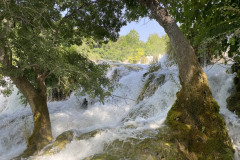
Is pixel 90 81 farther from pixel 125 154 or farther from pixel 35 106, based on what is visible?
pixel 125 154

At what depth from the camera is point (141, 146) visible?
353 centimetres

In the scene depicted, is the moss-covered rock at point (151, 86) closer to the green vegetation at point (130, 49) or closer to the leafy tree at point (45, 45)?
A: the leafy tree at point (45, 45)

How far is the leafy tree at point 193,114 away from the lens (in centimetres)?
346

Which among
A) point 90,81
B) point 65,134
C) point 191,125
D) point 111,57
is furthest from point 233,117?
point 111,57

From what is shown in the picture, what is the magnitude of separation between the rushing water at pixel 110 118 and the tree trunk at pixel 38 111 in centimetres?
68

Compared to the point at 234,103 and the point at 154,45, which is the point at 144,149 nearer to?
the point at 234,103

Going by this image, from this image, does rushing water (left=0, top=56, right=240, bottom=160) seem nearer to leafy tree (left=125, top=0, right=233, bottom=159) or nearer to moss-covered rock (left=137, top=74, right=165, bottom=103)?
moss-covered rock (left=137, top=74, right=165, bottom=103)

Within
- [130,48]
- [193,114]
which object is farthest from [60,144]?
[130,48]

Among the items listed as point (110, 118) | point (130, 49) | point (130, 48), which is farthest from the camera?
point (130, 48)

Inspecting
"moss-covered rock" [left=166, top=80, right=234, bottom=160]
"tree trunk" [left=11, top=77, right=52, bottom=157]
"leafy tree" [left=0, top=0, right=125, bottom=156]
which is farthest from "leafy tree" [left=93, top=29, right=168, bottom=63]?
"moss-covered rock" [left=166, top=80, right=234, bottom=160]

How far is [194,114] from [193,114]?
0.02 metres

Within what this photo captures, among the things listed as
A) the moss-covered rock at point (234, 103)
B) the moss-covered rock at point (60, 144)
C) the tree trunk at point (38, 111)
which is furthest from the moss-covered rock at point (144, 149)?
the tree trunk at point (38, 111)

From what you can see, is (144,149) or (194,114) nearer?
(144,149)

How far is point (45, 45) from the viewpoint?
14.8 ft
